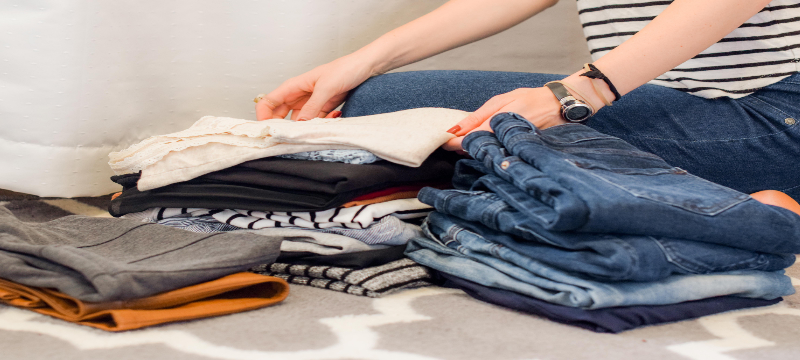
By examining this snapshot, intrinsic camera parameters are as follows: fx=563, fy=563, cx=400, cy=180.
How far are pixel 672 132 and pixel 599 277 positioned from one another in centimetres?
39

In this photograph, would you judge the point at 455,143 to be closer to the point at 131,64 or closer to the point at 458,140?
the point at 458,140

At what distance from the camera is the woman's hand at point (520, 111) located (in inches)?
28.5

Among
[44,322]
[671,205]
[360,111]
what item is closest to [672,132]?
[671,205]

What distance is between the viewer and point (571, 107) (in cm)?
72

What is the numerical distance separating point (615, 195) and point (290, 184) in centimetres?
37

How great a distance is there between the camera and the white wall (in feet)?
3.32

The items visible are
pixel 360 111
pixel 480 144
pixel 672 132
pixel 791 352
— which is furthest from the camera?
pixel 360 111

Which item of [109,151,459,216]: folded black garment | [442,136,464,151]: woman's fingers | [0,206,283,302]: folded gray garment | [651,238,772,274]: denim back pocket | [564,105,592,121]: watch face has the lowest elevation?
[651,238,772,274]: denim back pocket

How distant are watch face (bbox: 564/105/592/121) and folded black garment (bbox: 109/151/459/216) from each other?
0.16 metres

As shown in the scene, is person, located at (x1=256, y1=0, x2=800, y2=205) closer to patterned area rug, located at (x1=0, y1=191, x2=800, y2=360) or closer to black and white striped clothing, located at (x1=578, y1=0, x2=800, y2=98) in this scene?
black and white striped clothing, located at (x1=578, y1=0, x2=800, y2=98)

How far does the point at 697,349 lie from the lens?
50 centimetres

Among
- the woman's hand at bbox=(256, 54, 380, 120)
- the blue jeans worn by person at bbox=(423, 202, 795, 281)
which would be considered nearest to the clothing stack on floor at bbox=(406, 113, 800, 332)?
the blue jeans worn by person at bbox=(423, 202, 795, 281)

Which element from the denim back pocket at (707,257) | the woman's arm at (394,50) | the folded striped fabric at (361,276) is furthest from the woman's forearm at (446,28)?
the denim back pocket at (707,257)

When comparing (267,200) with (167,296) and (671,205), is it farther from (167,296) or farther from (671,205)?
(671,205)
